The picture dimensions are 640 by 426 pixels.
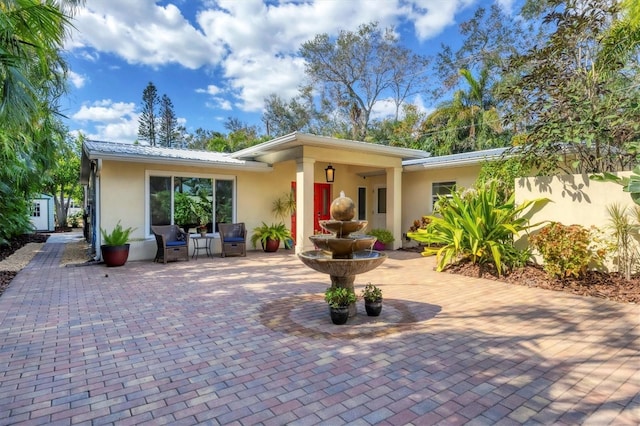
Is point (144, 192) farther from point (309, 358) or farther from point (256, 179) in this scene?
point (309, 358)

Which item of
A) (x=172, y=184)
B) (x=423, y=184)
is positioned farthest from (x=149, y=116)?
(x=423, y=184)

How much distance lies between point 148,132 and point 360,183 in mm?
26178

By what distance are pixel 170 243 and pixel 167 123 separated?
28.0m

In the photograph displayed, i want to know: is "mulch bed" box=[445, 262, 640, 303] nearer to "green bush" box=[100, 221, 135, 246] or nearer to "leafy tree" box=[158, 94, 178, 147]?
"green bush" box=[100, 221, 135, 246]

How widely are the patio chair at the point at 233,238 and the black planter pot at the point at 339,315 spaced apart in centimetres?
607

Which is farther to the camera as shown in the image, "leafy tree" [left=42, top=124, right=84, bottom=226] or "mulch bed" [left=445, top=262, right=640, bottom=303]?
"leafy tree" [left=42, top=124, right=84, bottom=226]

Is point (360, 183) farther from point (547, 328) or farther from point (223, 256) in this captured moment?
point (547, 328)

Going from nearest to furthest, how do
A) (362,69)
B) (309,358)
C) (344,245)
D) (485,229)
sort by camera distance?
(309,358), (344,245), (485,229), (362,69)

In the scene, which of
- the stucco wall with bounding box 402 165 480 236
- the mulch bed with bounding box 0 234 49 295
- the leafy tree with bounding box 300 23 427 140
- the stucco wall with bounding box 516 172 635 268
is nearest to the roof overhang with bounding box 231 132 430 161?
the stucco wall with bounding box 402 165 480 236

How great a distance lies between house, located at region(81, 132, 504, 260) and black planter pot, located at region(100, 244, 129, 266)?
780 millimetres

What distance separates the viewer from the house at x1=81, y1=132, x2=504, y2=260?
8906mm

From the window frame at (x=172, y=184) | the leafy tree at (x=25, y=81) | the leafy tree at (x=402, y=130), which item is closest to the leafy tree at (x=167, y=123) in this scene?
the leafy tree at (x=402, y=130)

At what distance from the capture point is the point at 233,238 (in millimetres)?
10031

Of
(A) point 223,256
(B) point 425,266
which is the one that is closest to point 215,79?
(A) point 223,256
